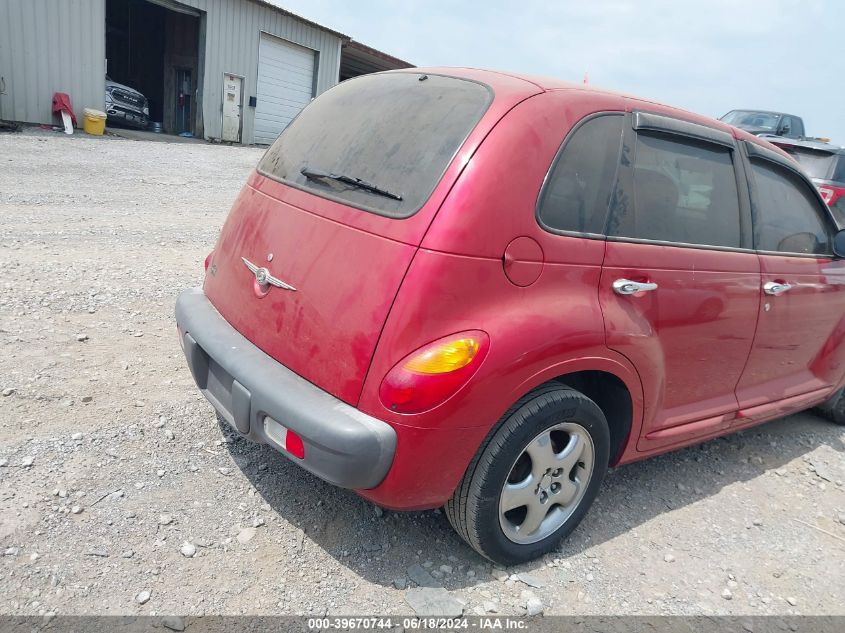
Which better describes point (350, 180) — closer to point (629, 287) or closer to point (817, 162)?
point (629, 287)

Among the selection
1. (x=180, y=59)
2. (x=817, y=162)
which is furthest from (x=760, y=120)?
(x=180, y=59)

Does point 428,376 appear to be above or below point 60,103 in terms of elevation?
below

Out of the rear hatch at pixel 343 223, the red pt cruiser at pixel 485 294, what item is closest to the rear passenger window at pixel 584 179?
the red pt cruiser at pixel 485 294

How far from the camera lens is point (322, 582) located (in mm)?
2330

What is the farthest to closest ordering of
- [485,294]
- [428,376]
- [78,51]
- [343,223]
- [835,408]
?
[78,51], [835,408], [343,223], [485,294], [428,376]

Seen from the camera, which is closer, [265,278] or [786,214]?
[265,278]

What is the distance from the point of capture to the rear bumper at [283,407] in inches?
80.6

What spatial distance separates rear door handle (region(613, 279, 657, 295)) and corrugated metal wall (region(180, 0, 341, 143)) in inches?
560

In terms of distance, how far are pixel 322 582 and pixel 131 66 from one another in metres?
23.7

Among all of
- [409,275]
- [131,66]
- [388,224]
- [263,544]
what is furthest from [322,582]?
[131,66]

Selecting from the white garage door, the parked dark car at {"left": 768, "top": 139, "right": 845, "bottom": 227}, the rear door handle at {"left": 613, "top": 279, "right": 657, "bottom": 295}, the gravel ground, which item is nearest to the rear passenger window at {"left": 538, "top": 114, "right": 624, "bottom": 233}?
the rear door handle at {"left": 613, "top": 279, "right": 657, "bottom": 295}

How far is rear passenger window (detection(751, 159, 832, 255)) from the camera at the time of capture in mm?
3234

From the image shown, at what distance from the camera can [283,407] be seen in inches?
Result: 85.4

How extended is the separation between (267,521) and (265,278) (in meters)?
1.02
